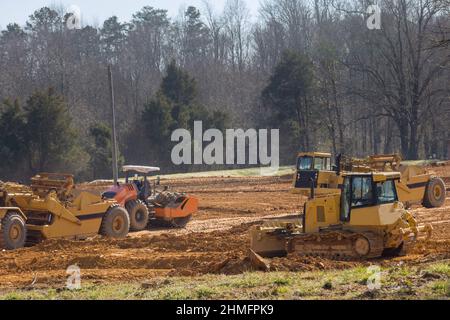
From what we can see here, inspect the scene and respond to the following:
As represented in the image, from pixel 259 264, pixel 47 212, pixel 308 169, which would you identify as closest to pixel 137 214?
pixel 47 212

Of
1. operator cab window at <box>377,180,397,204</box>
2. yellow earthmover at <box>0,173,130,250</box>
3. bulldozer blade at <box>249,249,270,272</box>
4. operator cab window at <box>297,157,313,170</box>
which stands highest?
operator cab window at <box>297,157,313,170</box>

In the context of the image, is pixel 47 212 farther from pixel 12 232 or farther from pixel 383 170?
pixel 383 170

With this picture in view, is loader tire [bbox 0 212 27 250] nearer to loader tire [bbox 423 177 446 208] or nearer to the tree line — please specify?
loader tire [bbox 423 177 446 208]

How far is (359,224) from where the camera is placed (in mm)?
16078

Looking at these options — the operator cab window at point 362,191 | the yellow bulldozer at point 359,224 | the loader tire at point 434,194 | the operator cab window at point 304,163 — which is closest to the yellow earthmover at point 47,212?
the yellow bulldozer at point 359,224

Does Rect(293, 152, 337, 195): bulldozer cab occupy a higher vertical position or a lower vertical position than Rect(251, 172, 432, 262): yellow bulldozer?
higher

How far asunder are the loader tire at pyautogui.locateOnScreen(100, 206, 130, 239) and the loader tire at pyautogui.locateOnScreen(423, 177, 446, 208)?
34.9ft

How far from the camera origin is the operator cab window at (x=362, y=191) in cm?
1603

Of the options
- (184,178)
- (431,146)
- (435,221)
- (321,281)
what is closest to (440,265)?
(321,281)

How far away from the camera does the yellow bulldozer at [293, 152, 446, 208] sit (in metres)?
24.9

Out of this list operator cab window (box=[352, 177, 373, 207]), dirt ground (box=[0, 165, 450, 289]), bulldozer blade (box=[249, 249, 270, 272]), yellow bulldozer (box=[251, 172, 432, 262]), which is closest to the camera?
bulldozer blade (box=[249, 249, 270, 272])

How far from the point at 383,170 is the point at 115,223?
8.98m

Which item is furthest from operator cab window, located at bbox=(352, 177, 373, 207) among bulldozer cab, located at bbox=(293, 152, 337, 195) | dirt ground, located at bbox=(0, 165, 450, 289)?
bulldozer cab, located at bbox=(293, 152, 337, 195)

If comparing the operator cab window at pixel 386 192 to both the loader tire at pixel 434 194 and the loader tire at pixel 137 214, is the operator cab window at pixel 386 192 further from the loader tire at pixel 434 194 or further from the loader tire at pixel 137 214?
the loader tire at pixel 434 194
